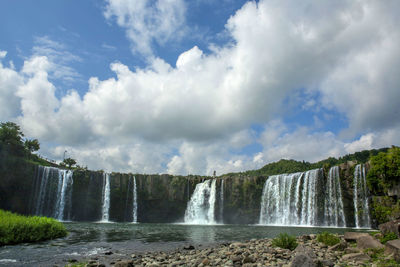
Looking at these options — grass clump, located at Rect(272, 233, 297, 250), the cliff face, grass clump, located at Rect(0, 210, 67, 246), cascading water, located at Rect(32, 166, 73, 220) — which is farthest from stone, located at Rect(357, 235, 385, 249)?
cascading water, located at Rect(32, 166, 73, 220)

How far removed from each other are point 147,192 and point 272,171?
2729 inches

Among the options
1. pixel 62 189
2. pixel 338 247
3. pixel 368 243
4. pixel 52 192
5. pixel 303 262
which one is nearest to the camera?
pixel 303 262

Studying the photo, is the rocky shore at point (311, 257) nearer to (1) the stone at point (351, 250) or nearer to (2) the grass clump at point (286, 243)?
(1) the stone at point (351, 250)

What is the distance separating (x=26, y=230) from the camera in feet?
61.6

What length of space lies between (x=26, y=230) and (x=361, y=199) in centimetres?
4071

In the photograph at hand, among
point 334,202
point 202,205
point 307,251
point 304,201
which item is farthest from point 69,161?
point 307,251

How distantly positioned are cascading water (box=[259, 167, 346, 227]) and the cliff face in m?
4.70

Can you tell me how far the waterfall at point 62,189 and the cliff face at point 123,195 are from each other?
209mm

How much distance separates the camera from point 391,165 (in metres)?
32.5

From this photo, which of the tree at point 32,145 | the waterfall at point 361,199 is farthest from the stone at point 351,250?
the tree at point 32,145

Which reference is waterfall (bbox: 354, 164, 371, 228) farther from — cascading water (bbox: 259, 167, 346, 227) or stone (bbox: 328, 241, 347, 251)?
stone (bbox: 328, 241, 347, 251)

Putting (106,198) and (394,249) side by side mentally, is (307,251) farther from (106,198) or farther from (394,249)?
(106,198)

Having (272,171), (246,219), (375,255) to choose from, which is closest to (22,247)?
(375,255)

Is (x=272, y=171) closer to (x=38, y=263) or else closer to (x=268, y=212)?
(x=268, y=212)
